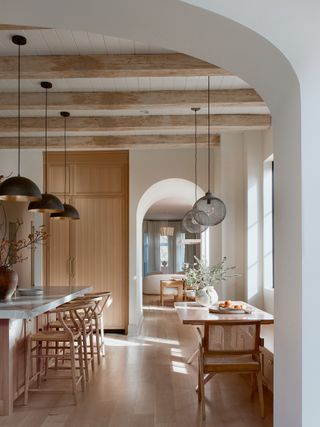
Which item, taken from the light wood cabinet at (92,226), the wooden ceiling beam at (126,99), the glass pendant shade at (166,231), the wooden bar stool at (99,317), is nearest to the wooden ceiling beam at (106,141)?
the light wood cabinet at (92,226)

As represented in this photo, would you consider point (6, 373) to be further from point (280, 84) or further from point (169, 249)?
point (169, 249)

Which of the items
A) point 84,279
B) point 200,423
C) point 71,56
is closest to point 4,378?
point 200,423

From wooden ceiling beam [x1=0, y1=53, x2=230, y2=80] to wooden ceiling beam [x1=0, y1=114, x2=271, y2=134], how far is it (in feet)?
6.83

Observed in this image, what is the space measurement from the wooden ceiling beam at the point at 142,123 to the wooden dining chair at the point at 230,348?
301 centimetres

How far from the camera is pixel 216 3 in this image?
170cm

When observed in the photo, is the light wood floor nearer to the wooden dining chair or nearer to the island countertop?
the wooden dining chair

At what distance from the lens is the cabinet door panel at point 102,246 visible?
806cm

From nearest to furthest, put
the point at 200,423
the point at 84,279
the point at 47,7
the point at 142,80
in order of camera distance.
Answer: the point at 47,7 < the point at 200,423 < the point at 142,80 < the point at 84,279

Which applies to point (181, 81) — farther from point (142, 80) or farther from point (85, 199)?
point (85, 199)

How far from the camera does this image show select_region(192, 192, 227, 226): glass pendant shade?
4.92 m

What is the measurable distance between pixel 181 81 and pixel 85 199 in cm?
382

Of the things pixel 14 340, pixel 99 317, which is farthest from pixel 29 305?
pixel 99 317

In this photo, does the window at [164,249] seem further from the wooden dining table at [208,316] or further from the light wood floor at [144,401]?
the wooden dining table at [208,316]

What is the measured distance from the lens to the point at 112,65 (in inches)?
157
